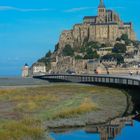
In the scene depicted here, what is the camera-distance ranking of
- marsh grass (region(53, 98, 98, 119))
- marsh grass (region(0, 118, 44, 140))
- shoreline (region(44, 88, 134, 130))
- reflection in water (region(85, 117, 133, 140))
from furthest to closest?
marsh grass (region(53, 98, 98, 119)) < shoreline (region(44, 88, 134, 130)) < reflection in water (region(85, 117, 133, 140)) < marsh grass (region(0, 118, 44, 140))

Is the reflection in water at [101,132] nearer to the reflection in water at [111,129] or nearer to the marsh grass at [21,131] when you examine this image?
the reflection in water at [111,129]

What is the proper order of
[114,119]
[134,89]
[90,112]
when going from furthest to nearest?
[134,89], [90,112], [114,119]

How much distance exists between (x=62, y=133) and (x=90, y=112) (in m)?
9.17

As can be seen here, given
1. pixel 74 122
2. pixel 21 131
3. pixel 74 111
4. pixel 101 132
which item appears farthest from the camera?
pixel 74 111

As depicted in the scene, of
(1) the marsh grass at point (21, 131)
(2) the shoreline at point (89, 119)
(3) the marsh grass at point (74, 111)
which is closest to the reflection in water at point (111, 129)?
(2) the shoreline at point (89, 119)

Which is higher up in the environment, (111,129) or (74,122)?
(74,122)

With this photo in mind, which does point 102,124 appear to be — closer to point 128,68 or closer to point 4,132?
point 4,132

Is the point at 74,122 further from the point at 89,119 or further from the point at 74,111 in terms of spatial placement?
the point at 74,111

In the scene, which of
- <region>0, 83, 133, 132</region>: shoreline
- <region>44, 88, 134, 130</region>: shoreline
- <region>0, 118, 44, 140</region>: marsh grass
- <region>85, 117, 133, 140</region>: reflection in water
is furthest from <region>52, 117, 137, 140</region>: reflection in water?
<region>0, 118, 44, 140</region>: marsh grass

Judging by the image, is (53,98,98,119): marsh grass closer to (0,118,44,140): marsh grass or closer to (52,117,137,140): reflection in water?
(52,117,137,140): reflection in water

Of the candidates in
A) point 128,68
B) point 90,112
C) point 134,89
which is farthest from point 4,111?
point 128,68

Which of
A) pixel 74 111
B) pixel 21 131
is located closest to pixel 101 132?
pixel 21 131

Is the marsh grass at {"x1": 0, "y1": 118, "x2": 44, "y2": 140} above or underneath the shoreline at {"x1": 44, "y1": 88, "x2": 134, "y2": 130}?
above

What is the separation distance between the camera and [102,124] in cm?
3111
